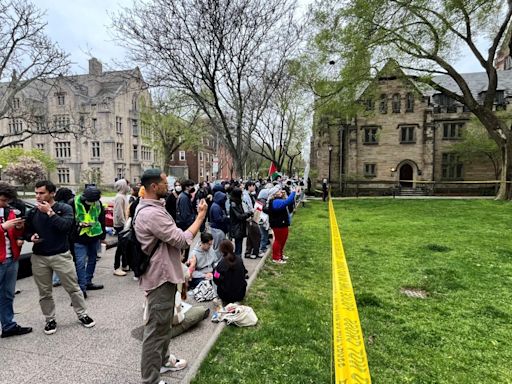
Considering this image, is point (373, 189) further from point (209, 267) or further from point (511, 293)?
point (209, 267)

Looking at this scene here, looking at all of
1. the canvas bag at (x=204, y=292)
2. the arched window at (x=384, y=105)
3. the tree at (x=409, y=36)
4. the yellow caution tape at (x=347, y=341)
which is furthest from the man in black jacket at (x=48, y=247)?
the arched window at (x=384, y=105)

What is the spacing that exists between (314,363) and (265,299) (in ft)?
6.48

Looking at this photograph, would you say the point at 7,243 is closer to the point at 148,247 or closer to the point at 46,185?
the point at 46,185

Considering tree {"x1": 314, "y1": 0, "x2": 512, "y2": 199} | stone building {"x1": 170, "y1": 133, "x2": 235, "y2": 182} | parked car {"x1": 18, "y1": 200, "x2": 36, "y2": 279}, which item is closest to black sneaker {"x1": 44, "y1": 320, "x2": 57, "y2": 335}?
parked car {"x1": 18, "y1": 200, "x2": 36, "y2": 279}

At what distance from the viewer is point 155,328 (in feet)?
9.13

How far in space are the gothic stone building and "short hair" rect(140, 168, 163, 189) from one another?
30.1m

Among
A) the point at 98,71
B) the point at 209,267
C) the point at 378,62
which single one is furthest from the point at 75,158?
the point at 209,267

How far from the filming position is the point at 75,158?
1710 inches

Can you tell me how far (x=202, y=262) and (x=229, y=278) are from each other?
1.17 meters

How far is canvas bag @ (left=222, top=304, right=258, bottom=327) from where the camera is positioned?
14.5 feet

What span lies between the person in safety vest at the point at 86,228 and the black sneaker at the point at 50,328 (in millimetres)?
1202

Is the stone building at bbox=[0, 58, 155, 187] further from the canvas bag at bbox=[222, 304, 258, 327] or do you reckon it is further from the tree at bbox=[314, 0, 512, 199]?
the canvas bag at bbox=[222, 304, 258, 327]

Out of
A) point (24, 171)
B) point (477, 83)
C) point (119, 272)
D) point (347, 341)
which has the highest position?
point (477, 83)

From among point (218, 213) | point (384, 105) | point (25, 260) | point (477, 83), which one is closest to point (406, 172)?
point (384, 105)
